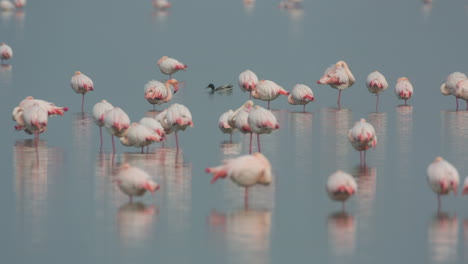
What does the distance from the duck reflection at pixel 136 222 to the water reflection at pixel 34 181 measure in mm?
770

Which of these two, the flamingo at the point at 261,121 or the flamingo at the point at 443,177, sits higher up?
the flamingo at the point at 261,121

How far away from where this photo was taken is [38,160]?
1357cm

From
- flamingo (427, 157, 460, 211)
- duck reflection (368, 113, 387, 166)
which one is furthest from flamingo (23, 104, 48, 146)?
flamingo (427, 157, 460, 211)

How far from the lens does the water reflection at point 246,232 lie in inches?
363

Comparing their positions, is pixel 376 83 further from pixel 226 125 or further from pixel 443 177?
pixel 443 177

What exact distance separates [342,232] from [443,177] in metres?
1.27

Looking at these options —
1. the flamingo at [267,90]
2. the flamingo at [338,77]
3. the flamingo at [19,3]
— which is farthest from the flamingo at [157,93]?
the flamingo at [19,3]

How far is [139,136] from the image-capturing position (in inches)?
515

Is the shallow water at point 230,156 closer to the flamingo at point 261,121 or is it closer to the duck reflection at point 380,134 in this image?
the duck reflection at point 380,134

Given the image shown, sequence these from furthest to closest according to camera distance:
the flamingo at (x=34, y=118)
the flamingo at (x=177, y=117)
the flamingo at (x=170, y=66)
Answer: the flamingo at (x=170, y=66) < the flamingo at (x=34, y=118) < the flamingo at (x=177, y=117)

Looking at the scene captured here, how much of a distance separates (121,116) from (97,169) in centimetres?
80

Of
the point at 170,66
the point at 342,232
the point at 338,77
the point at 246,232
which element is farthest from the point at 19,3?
the point at 342,232

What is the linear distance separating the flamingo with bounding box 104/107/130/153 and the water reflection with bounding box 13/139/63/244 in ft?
2.63

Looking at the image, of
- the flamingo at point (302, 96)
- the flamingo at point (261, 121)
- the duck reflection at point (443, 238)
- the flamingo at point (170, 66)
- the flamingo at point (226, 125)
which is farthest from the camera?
the flamingo at point (170, 66)
